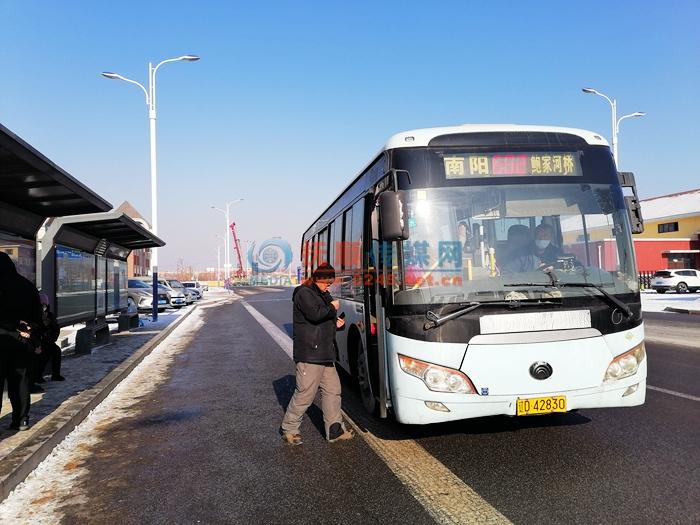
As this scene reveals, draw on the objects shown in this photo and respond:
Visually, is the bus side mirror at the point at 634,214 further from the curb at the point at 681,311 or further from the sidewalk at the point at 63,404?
the curb at the point at 681,311

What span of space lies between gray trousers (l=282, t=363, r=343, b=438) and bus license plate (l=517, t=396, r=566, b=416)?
1768 mm

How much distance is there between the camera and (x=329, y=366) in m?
5.27

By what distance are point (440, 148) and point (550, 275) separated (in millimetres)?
1508

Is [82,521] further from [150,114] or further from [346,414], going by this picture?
[150,114]

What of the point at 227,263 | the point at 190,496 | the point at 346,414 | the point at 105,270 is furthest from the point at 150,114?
the point at 227,263

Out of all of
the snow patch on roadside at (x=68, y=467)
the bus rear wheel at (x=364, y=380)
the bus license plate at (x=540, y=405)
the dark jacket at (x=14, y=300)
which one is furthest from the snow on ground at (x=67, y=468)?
the bus license plate at (x=540, y=405)

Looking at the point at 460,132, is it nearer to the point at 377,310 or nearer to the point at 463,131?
the point at 463,131

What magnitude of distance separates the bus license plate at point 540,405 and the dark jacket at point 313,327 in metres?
1.79

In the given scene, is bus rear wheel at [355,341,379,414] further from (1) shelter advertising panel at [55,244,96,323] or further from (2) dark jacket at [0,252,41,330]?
(1) shelter advertising panel at [55,244,96,323]

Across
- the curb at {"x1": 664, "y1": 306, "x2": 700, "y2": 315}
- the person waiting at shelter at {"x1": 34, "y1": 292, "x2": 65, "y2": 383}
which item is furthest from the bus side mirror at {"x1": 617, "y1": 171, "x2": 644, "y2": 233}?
the curb at {"x1": 664, "y1": 306, "x2": 700, "y2": 315}

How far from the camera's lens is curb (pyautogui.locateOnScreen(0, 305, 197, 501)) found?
4305mm

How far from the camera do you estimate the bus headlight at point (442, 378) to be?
442cm

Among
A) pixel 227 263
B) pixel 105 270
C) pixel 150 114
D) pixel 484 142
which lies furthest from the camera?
pixel 227 263

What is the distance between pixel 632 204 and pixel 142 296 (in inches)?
972
